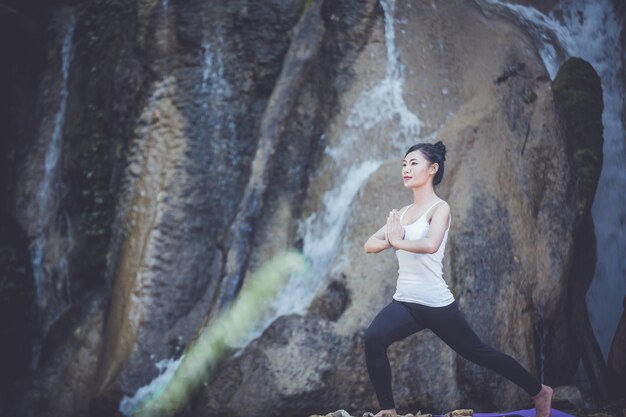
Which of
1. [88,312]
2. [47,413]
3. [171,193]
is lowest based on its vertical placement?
[47,413]

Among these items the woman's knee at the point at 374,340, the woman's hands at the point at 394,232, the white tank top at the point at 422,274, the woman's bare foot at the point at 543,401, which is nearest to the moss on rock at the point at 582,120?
the woman's bare foot at the point at 543,401

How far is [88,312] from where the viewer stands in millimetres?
7988

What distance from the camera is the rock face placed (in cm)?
626

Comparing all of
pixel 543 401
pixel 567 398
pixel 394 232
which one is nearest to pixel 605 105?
pixel 567 398

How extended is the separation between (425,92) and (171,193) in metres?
3.20

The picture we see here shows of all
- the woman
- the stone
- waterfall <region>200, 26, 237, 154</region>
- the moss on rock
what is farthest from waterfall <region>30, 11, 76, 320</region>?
the moss on rock

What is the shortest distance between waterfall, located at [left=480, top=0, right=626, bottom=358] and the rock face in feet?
2.69

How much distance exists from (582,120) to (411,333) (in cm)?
488

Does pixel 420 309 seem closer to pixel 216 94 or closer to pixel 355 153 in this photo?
pixel 355 153

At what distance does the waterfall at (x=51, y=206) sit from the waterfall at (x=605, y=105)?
20.2ft

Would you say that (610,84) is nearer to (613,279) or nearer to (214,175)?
(613,279)

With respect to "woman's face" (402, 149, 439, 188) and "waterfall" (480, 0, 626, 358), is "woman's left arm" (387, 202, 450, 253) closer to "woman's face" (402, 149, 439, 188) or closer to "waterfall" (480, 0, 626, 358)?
"woman's face" (402, 149, 439, 188)

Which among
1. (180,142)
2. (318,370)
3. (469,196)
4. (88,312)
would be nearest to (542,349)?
(469,196)

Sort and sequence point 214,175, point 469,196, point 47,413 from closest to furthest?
point 469,196
point 47,413
point 214,175
